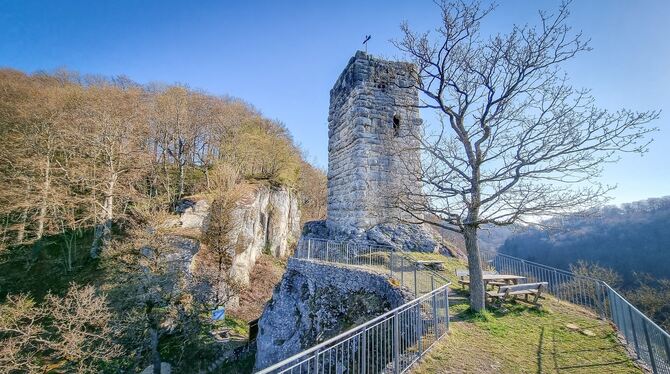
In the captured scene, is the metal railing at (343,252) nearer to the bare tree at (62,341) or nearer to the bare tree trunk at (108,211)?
the bare tree at (62,341)

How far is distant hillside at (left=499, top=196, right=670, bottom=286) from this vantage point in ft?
130

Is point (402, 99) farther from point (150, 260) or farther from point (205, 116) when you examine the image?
point (205, 116)

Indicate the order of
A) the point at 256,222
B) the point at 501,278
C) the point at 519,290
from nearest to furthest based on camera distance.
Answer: the point at 519,290 → the point at 501,278 → the point at 256,222

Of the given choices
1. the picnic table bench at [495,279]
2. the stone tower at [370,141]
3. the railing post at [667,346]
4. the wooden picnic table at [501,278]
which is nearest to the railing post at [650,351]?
the railing post at [667,346]

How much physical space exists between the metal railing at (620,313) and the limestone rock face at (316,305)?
387cm

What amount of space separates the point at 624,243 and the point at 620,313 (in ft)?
175

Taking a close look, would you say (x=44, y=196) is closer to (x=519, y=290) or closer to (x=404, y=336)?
(x=404, y=336)

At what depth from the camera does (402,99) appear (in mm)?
12602

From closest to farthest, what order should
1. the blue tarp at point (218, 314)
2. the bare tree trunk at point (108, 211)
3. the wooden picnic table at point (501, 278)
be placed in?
the wooden picnic table at point (501, 278)
the blue tarp at point (218, 314)
the bare tree trunk at point (108, 211)

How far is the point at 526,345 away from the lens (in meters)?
5.64

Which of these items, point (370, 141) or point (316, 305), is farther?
point (370, 141)

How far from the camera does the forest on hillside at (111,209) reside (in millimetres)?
11195

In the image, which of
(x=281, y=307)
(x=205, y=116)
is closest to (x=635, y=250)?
(x=281, y=307)

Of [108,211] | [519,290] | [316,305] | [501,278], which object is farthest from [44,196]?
[519,290]
